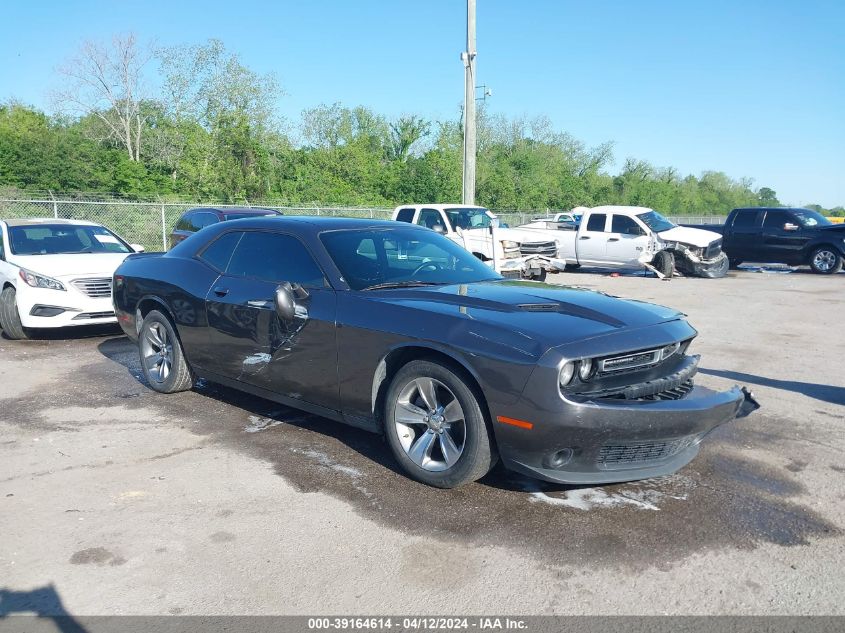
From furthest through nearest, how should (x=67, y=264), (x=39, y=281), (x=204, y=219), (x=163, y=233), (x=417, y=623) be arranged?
(x=163, y=233) → (x=204, y=219) → (x=67, y=264) → (x=39, y=281) → (x=417, y=623)

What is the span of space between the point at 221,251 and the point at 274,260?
2.45 feet

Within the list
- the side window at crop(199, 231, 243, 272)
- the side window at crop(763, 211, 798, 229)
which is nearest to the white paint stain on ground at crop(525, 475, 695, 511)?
the side window at crop(199, 231, 243, 272)

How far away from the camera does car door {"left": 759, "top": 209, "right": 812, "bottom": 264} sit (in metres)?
20.2

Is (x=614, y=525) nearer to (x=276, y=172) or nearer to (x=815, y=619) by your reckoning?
(x=815, y=619)

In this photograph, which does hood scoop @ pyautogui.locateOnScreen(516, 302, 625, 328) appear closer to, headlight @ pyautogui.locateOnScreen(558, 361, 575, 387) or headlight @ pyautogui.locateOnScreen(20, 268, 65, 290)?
headlight @ pyautogui.locateOnScreen(558, 361, 575, 387)

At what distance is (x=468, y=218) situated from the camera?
16641 millimetres

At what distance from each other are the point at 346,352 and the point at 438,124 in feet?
180

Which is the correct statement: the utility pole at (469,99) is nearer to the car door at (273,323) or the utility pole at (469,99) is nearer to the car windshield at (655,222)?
the car windshield at (655,222)

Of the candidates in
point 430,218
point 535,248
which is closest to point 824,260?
point 535,248

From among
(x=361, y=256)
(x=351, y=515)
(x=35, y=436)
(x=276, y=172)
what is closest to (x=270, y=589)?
(x=351, y=515)

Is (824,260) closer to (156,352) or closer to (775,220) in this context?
(775,220)

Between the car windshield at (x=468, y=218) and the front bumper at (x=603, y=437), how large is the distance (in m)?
12.4

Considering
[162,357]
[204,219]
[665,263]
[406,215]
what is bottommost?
[665,263]

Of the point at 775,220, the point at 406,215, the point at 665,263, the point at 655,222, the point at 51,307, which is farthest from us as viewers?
the point at 775,220
